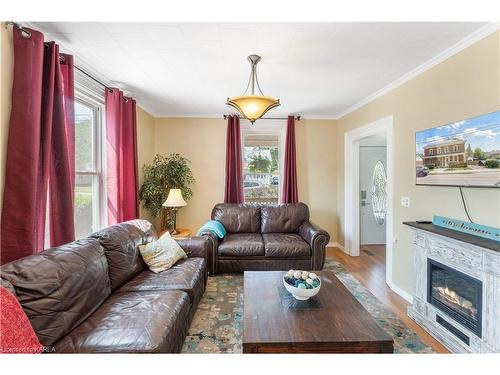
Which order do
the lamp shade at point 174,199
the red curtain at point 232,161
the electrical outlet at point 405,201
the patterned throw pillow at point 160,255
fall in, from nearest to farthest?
the patterned throw pillow at point 160,255, the electrical outlet at point 405,201, the lamp shade at point 174,199, the red curtain at point 232,161

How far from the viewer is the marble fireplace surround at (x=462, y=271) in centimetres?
156

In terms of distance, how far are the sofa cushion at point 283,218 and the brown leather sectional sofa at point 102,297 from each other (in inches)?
73.0

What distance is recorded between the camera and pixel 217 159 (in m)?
4.49

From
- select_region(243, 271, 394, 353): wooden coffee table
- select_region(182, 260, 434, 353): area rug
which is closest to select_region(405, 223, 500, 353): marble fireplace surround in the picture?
select_region(182, 260, 434, 353): area rug

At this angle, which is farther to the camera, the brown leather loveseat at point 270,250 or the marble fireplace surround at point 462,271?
the brown leather loveseat at point 270,250

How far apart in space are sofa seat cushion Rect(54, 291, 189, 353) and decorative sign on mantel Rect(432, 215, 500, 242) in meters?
2.30

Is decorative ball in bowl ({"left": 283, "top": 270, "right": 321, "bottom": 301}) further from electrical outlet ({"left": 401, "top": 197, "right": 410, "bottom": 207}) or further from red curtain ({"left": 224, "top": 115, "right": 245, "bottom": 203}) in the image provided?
red curtain ({"left": 224, "top": 115, "right": 245, "bottom": 203})

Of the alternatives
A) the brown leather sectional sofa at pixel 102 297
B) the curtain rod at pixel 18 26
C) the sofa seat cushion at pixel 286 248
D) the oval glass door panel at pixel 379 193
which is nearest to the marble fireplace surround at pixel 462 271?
the sofa seat cushion at pixel 286 248

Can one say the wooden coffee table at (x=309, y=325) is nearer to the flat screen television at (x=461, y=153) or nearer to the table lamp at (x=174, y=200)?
the flat screen television at (x=461, y=153)

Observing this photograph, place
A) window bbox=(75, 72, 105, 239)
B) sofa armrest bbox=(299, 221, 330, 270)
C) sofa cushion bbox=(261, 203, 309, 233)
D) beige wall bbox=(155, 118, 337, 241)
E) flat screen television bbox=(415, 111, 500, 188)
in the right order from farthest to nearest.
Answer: beige wall bbox=(155, 118, 337, 241)
sofa cushion bbox=(261, 203, 309, 233)
sofa armrest bbox=(299, 221, 330, 270)
window bbox=(75, 72, 105, 239)
flat screen television bbox=(415, 111, 500, 188)

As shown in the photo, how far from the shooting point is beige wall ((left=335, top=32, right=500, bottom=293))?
1.80 metres

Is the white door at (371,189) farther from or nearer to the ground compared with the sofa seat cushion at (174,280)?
farther from the ground

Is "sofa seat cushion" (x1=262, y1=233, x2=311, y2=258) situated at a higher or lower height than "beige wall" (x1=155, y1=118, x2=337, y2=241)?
lower

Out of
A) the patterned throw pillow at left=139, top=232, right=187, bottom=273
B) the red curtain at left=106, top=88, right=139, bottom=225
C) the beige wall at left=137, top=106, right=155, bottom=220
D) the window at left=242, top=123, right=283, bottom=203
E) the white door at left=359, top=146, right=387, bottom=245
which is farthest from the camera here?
the white door at left=359, top=146, right=387, bottom=245
